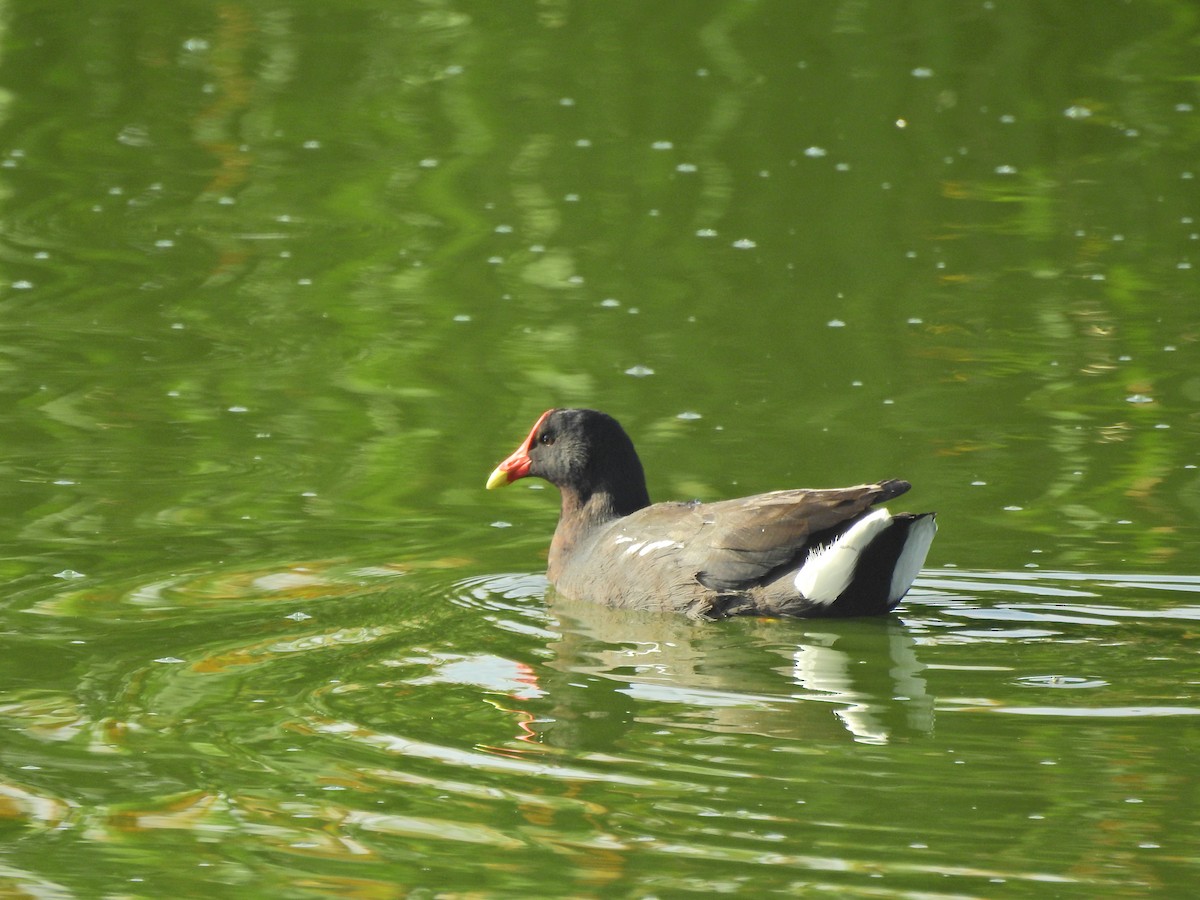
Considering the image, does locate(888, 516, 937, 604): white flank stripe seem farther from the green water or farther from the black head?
the black head

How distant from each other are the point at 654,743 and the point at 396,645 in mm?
1441

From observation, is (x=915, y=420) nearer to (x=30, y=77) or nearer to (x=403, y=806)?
(x=403, y=806)

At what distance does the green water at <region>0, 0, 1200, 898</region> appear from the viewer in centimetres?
557

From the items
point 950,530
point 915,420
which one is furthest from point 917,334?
point 950,530

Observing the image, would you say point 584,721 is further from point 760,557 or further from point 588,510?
point 588,510

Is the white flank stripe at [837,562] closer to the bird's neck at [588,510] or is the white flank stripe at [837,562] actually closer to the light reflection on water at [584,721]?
the light reflection on water at [584,721]

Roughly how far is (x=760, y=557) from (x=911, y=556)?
0.54 m

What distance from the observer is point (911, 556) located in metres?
7.55

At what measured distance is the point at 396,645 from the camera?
284 inches

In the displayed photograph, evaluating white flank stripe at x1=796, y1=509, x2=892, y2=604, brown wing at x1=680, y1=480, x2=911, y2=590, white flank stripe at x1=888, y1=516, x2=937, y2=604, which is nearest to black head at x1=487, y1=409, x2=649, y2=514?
brown wing at x1=680, y1=480, x2=911, y2=590

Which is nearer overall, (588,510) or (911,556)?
(911,556)

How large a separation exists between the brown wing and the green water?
0.22 m

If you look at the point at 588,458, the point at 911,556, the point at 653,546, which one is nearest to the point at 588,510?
the point at 588,458

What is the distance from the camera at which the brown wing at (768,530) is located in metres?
7.56
